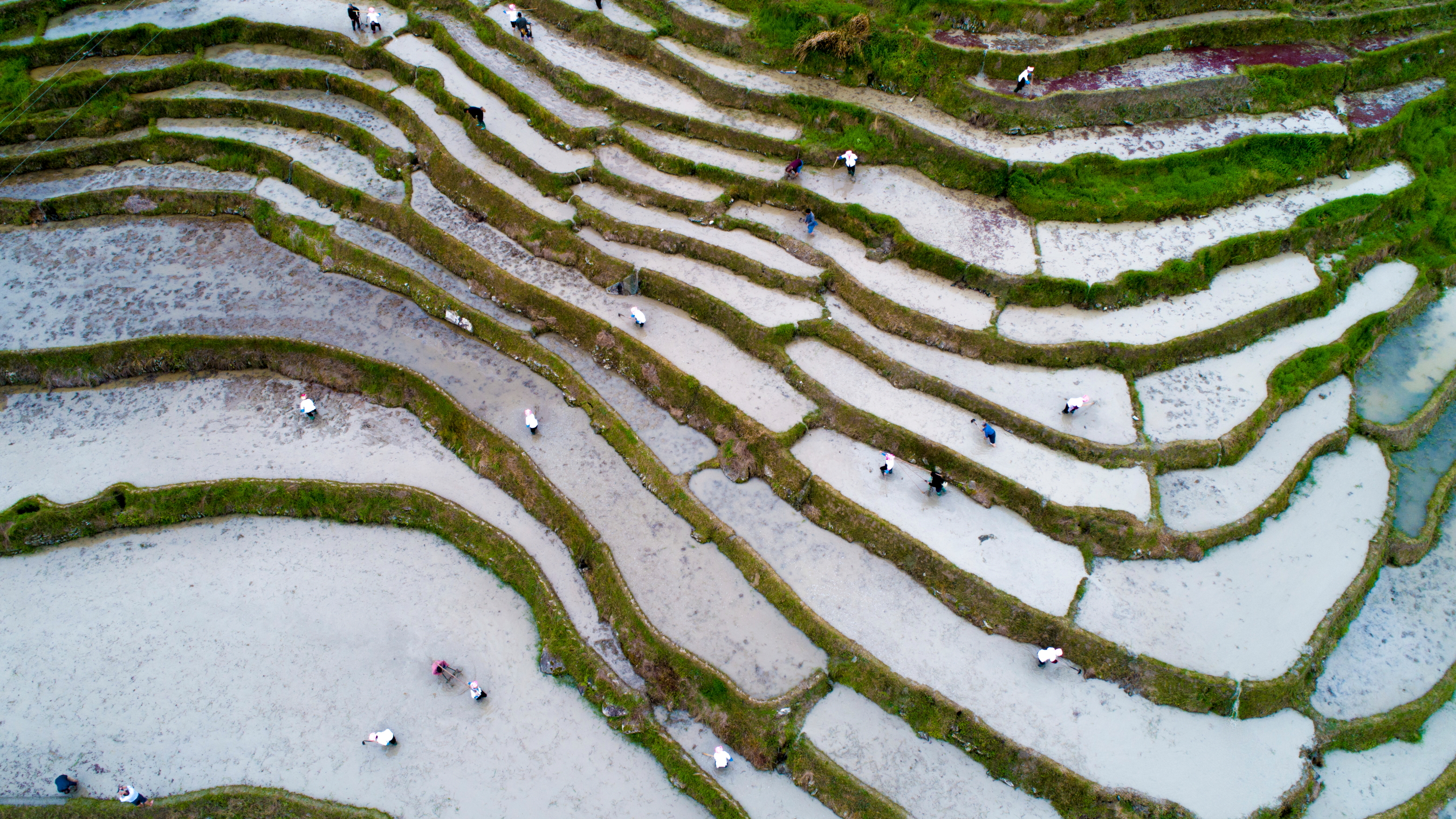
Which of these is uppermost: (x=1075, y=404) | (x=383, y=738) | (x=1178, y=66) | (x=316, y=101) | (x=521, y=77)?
(x=1178, y=66)

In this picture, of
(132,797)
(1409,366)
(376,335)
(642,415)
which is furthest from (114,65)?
(1409,366)

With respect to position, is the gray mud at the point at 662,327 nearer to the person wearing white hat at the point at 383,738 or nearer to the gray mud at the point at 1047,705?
the gray mud at the point at 1047,705

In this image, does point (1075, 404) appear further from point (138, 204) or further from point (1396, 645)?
point (138, 204)

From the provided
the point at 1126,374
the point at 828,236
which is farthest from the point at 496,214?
the point at 1126,374

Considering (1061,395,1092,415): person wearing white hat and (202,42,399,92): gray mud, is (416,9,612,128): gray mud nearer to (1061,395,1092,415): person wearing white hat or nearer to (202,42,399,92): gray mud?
(202,42,399,92): gray mud

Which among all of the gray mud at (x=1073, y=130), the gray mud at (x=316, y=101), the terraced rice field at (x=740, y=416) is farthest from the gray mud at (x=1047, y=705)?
the gray mud at (x=316, y=101)

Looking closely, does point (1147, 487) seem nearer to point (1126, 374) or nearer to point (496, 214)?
point (1126, 374)
